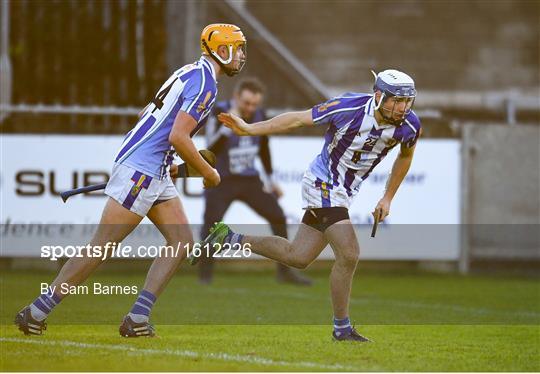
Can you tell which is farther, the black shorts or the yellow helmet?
the black shorts

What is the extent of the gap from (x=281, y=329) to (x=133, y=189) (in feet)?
6.45

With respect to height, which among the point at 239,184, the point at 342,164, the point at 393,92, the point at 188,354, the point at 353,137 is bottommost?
the point at 239,184

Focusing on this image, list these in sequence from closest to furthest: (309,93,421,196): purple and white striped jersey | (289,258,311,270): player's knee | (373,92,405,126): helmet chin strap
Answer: (373,92,405,126): helmet chin strap, (309,93,421,196): purple and white striped jersey, (289,258,311,270): player's knee

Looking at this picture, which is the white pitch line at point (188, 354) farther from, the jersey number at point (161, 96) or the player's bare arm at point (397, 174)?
the player's bare arm at point (397, 174)

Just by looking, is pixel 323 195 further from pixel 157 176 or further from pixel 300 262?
pixel 157 176

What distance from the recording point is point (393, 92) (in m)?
9.21

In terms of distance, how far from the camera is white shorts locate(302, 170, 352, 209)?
954cm

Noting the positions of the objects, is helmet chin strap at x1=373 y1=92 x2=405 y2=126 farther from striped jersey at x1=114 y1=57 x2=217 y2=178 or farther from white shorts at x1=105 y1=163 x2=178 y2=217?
white shorts at x1=105 y1=163 x2=178 y2=217

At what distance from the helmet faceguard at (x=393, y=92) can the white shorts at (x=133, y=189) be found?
1.65 m

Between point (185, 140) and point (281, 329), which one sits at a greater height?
point (185, 140)

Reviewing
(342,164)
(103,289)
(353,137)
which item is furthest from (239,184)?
(353,137)

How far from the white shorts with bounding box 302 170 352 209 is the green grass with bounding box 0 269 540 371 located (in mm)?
978

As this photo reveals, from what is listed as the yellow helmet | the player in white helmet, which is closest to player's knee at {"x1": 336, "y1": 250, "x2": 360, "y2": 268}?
the player in white helmet

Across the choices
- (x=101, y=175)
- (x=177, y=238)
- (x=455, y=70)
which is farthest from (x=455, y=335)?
(x=455, y=70)
